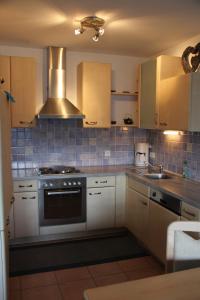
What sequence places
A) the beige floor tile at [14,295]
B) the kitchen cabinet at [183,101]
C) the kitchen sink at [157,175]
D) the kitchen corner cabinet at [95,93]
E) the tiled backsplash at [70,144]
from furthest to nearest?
the tiled backsplash at [70,144] → the kitchen corner cabinet at [95,93] → the kitchen sink at [157,175] → the kitchen cabinet at [183,101] → the beige floor tile at [14,295]

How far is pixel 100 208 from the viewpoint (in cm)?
343

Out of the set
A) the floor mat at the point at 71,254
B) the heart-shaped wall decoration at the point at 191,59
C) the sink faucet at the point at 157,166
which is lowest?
the floor mat at the point at 71,254

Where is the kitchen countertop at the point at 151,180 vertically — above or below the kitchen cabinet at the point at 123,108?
below

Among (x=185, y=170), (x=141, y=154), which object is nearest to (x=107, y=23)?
(x=185, y=170)

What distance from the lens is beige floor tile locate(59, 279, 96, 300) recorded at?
91.9 inches

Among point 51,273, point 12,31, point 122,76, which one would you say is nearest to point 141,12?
point 12,31

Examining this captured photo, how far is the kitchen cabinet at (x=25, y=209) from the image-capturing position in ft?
10.2

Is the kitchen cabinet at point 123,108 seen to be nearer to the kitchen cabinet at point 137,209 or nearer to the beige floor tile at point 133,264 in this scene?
the kitchen cabinet at point 137,209

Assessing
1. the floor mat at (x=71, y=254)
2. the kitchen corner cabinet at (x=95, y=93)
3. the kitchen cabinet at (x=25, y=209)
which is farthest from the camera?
the kitchen corner cabinet at (x=95, y=93)

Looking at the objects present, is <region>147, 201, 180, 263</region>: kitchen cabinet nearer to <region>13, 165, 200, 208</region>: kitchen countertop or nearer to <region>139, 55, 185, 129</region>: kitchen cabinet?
<region>13, 165, 200, 208</region>: kitchen countertop

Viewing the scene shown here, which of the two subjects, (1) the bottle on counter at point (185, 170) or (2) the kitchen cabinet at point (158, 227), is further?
(1) the bottle on counter at point (185, 170)

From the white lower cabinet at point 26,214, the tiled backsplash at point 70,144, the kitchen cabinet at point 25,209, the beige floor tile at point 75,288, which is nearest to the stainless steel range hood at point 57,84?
the tiled backsplash at point 70,144

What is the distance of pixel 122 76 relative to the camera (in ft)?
12.8

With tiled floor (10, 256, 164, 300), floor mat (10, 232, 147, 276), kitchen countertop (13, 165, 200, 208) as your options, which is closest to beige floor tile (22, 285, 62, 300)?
tiled floor (10, 256, 164, 300)
